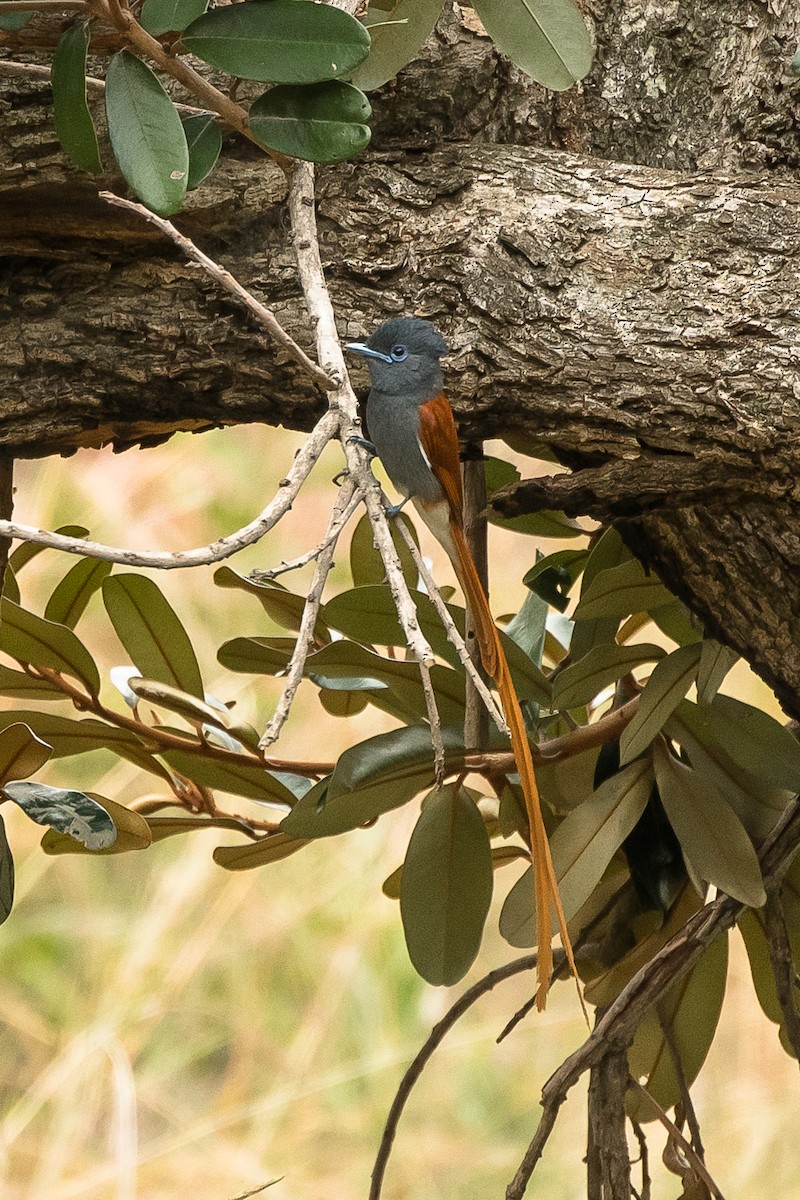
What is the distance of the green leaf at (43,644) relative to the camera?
840 millimetres

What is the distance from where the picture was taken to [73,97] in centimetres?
62

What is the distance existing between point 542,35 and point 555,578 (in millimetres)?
413

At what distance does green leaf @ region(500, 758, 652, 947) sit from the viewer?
2.72 ft

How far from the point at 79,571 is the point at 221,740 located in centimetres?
19

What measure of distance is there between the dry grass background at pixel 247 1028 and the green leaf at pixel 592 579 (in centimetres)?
105

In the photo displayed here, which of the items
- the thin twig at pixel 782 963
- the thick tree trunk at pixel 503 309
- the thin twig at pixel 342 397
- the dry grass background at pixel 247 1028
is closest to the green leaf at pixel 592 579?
the thick tree trunk at pixel 503 309

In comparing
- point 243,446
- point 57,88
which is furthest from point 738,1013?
point 57,88

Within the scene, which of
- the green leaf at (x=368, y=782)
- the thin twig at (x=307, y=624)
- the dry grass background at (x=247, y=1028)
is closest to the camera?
the thin twig at (x=307, y=624)

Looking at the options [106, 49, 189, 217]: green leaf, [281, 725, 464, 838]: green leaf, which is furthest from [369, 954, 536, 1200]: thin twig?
A: [106, 49, 189, 217]: green leaf

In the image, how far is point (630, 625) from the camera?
3.56 feet

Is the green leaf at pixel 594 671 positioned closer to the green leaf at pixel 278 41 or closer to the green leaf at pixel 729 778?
the green leaf at pixel 729 778

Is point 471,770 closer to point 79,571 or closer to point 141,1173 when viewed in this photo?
point 79,571

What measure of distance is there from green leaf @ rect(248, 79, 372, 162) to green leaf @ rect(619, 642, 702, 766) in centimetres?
42

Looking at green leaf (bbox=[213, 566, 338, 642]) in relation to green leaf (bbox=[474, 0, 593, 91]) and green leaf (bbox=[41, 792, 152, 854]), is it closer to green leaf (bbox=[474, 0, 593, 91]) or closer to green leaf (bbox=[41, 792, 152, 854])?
green leaf (bbox=[41, 792, 152, 854])
